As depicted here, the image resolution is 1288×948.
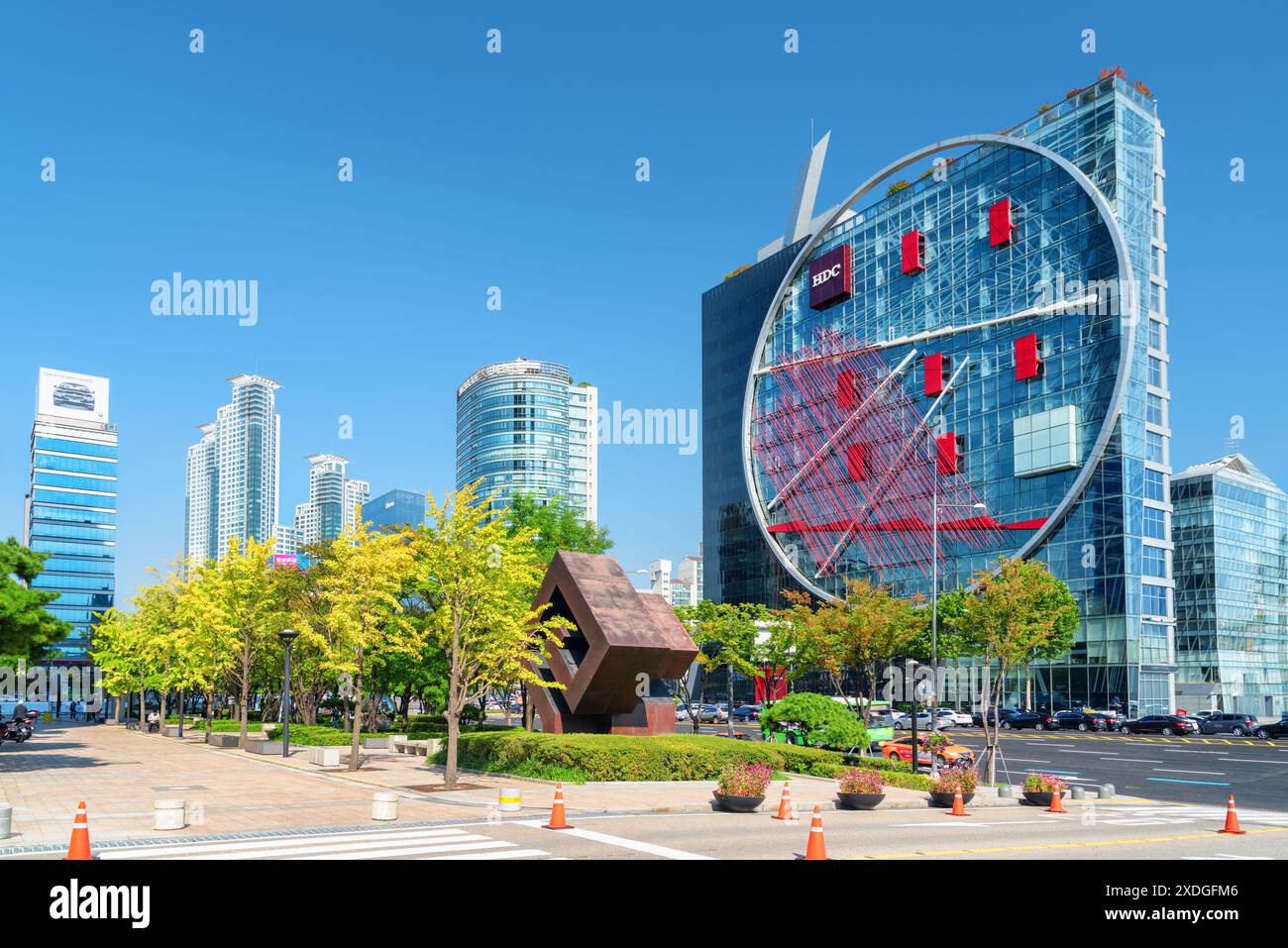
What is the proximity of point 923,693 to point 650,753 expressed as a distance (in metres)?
54.8

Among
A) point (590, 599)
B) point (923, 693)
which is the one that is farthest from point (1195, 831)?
point (923, 693)

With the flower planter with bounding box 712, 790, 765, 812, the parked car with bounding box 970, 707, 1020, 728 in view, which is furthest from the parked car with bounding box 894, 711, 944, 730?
the flower planter with bounding box 712, 790, 765, 812

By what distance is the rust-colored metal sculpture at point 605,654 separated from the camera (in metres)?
33.1

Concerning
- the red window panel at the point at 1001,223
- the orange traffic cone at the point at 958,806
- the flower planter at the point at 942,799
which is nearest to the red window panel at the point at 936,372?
the red window panel at the point at 1001,223

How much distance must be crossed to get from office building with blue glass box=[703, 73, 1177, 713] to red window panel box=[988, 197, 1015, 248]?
218 millimetres

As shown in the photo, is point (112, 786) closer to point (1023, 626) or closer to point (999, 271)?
point (1023, 626)

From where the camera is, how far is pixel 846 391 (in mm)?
103875

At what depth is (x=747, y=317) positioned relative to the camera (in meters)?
134

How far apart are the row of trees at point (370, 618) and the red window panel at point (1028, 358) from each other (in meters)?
37.1

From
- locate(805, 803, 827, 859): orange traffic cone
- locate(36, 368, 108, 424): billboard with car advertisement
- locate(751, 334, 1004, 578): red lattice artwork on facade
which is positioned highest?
locate(36, 368, 108, 424): billboard with car advertisement

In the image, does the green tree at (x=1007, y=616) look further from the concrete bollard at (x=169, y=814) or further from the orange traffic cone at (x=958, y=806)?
the concrete bollard at (x=169, y=814)

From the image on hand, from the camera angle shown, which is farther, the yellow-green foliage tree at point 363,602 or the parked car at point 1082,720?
the parked car at point 1082,720

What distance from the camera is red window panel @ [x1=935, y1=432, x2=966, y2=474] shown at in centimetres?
9219

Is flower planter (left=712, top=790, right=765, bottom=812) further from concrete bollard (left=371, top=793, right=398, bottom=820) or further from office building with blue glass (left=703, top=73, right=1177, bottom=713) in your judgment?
office building with blue glass (left=703, top=73, right=1177, bottom=713)
